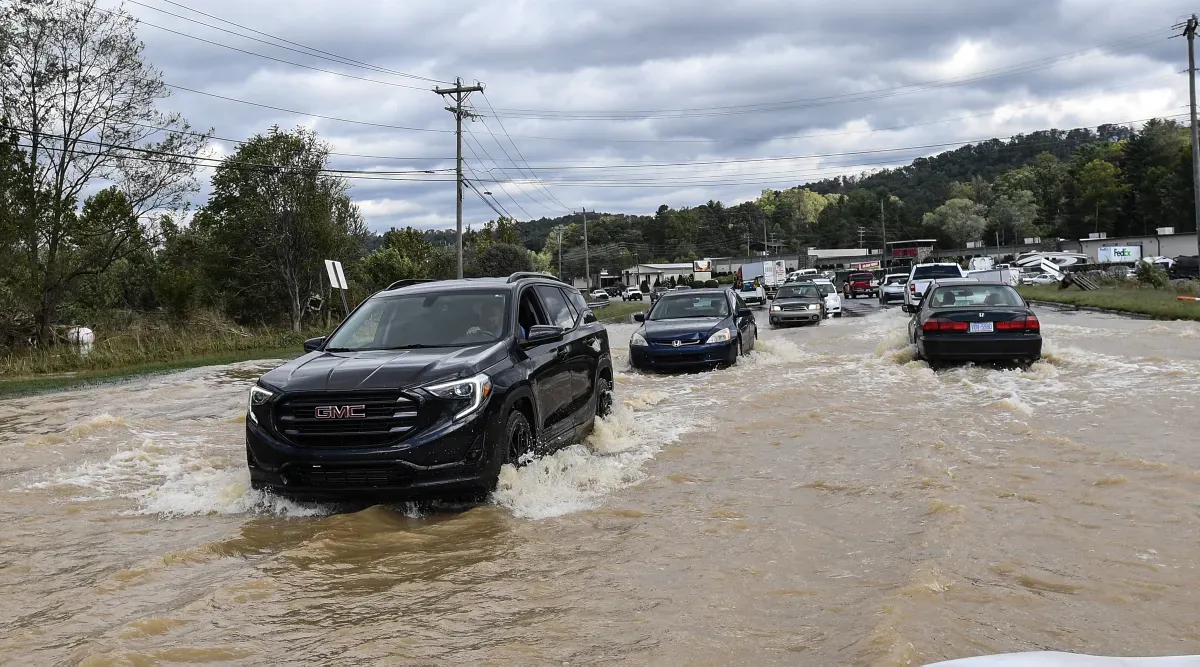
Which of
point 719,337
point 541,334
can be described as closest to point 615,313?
point 719,337

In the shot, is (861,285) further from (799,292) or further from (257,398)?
(257,398)

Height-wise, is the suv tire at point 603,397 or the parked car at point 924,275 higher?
the parked car at point 924,275

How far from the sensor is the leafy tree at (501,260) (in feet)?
289

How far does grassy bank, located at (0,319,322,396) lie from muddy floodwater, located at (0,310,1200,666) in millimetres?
10748

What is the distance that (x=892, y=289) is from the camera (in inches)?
1681

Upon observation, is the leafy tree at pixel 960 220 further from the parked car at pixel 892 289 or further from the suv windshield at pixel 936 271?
the suv windshield at pixel 936 271

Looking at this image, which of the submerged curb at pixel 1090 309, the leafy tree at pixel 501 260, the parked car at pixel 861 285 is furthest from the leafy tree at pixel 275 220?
the leafy tree at pixel 501 260

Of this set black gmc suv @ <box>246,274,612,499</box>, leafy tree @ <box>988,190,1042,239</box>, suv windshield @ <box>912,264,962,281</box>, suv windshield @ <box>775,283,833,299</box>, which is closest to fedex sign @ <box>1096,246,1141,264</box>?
suv windshield @ <box>912,264,962,281</box>

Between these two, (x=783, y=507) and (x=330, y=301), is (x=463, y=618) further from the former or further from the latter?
(x=330, y=301)

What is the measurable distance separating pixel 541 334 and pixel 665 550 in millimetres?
2495

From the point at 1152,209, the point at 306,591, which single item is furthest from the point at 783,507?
the point at 1152,209

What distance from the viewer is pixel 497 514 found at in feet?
21.6

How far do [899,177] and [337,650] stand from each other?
20326 cm

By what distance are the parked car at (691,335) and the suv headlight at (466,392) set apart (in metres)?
9.98
